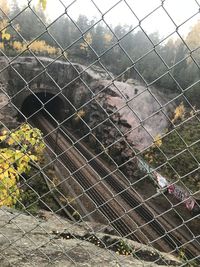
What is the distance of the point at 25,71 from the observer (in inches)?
1131

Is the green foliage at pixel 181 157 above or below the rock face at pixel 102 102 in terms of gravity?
below

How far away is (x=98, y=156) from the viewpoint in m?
15.6

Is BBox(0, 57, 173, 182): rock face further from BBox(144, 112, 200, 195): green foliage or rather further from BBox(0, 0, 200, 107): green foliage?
BBox(0, 0, 200, 107): green foliage

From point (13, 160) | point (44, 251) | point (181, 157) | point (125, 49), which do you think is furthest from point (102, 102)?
point (44, 251)

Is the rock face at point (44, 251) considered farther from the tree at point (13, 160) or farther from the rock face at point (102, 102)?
the rock face at point (102, 102)

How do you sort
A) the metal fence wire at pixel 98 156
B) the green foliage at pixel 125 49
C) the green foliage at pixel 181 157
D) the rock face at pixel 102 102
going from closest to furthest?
the metal fence wire at pixel 98 156, the green foliage at pixel 181 157, the rock face at pixel 102 102, the green foliage at pixel 125 49

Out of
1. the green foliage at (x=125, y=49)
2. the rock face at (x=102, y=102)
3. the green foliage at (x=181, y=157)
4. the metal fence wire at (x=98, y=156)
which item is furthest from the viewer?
the green foliage at (x=125, y=49)

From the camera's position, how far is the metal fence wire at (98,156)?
2619mm

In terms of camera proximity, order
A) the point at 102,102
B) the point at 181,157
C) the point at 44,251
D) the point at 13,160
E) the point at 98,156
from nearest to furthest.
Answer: the point at 44,251 → the point at 13,160 → the point at 98,156 → the point at 181,157 → the point at 102,102

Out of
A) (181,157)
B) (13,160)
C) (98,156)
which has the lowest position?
(181,157)

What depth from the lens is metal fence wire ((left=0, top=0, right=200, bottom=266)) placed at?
262cm

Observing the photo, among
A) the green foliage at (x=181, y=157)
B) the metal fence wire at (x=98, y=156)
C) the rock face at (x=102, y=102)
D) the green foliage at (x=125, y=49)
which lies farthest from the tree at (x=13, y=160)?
the green foliage at (x=125, y=49)

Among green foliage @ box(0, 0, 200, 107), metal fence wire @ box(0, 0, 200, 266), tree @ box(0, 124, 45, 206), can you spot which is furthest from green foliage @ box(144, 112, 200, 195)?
tree @ box(0, 124, 45, 206)

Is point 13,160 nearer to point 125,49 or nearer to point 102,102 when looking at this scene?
point 102,102
